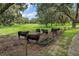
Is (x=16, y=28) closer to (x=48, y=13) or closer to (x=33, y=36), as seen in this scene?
(x=33, y=36)

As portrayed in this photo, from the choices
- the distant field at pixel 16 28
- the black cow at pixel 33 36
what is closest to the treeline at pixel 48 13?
the distant field at pixel 16 28

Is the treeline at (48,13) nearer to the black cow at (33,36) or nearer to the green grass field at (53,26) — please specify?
the green grass field at (53,26)

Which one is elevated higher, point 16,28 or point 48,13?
point 48,13

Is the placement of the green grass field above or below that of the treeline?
below

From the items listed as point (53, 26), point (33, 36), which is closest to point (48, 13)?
point (53, 26)

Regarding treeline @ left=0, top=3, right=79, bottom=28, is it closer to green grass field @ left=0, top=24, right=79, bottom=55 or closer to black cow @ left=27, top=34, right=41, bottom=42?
green grass field @ left=0, top=24, right=79, bottom=55

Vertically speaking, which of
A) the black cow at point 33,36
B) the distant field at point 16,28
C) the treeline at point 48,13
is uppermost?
the treeline at point 48,13

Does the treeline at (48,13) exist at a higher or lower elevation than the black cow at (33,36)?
higher

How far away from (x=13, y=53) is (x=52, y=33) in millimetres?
491

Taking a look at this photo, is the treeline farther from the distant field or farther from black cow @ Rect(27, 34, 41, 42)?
black cow @ Rect(27, 34, 41, 42)

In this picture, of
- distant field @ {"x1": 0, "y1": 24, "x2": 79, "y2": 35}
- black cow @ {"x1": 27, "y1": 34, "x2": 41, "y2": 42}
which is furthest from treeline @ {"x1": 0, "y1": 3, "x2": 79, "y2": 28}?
black cow @ {"x1": 27, "y1": 34, "x2": 41, "y2": 42}

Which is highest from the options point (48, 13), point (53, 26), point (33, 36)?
point (48, 13)

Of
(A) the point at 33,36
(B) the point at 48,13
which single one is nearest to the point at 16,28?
(A) the point at 33,36

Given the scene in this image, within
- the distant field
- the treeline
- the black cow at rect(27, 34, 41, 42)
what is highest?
the treeline
